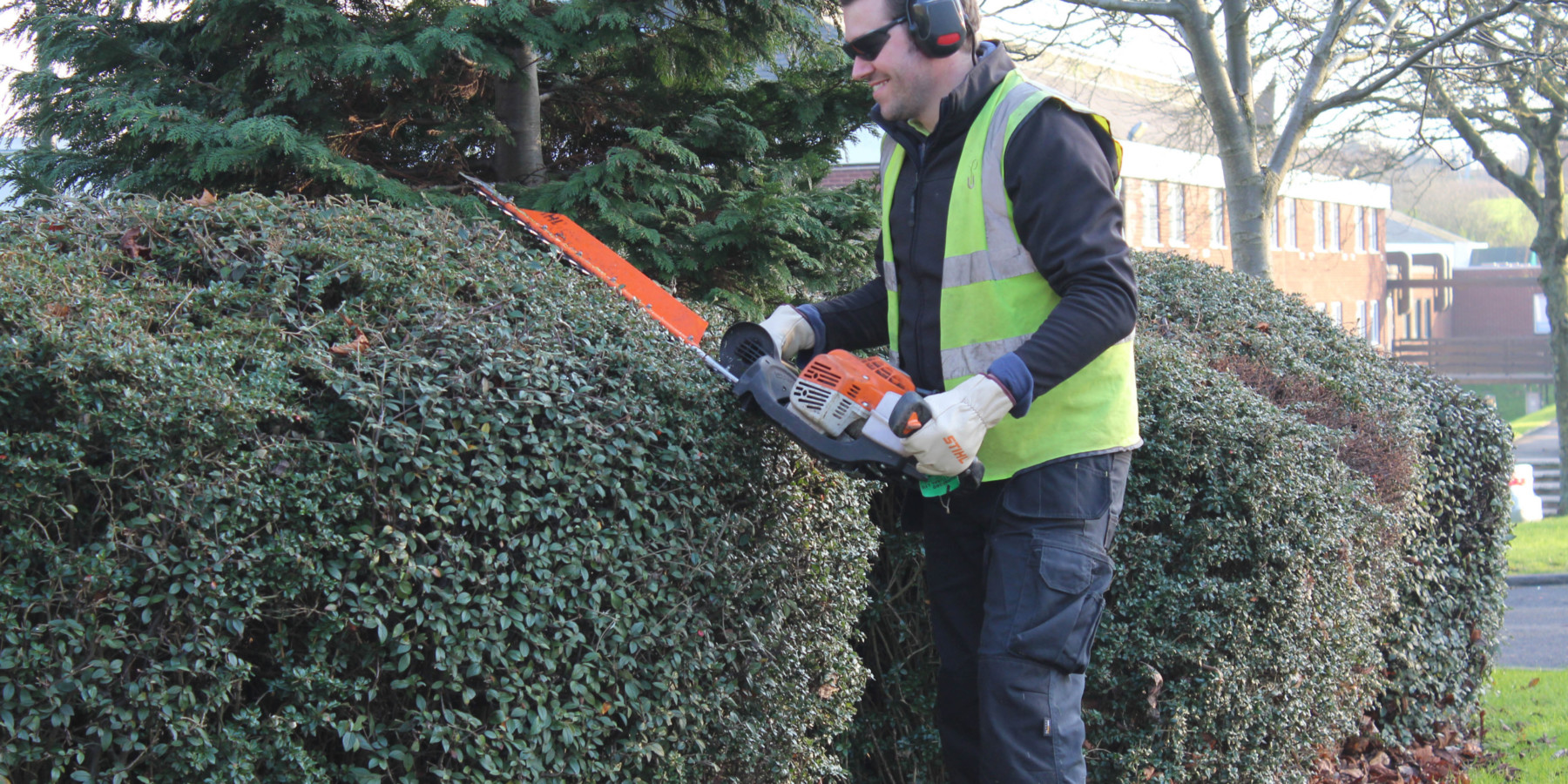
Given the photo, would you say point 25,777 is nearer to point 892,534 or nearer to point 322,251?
point 322,251

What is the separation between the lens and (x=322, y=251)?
8.19ft

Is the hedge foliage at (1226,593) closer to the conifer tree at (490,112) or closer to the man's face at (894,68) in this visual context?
the man's face at (894,68)

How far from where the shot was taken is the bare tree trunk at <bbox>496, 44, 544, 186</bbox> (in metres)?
5.14

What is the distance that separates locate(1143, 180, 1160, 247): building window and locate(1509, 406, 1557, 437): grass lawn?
75.9 feet

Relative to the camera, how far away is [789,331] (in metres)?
2.92

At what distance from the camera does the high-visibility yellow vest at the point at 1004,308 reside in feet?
8.54

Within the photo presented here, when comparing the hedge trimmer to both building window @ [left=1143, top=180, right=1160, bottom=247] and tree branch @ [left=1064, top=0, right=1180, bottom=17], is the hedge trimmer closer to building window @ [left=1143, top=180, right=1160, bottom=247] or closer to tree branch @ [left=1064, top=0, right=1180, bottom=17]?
tree branch @ [left=1064, top=0, right=1180, bottom=17]

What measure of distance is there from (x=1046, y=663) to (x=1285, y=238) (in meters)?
40.5

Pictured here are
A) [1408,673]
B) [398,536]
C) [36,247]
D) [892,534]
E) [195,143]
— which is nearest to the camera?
[398,536]

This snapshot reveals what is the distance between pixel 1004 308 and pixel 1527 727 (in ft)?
16.9

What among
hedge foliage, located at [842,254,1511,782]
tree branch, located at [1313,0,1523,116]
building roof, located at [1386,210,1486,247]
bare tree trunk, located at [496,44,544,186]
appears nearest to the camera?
hedge foliage, located at [842,254,1511,782]

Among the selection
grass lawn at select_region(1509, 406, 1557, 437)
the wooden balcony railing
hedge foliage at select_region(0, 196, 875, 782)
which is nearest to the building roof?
the wooden balcony railing

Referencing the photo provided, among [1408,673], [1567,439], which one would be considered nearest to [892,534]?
[1408,673]

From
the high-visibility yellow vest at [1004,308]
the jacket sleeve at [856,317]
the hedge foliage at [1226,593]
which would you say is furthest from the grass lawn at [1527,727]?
the jacket sleeve at [856,317]
